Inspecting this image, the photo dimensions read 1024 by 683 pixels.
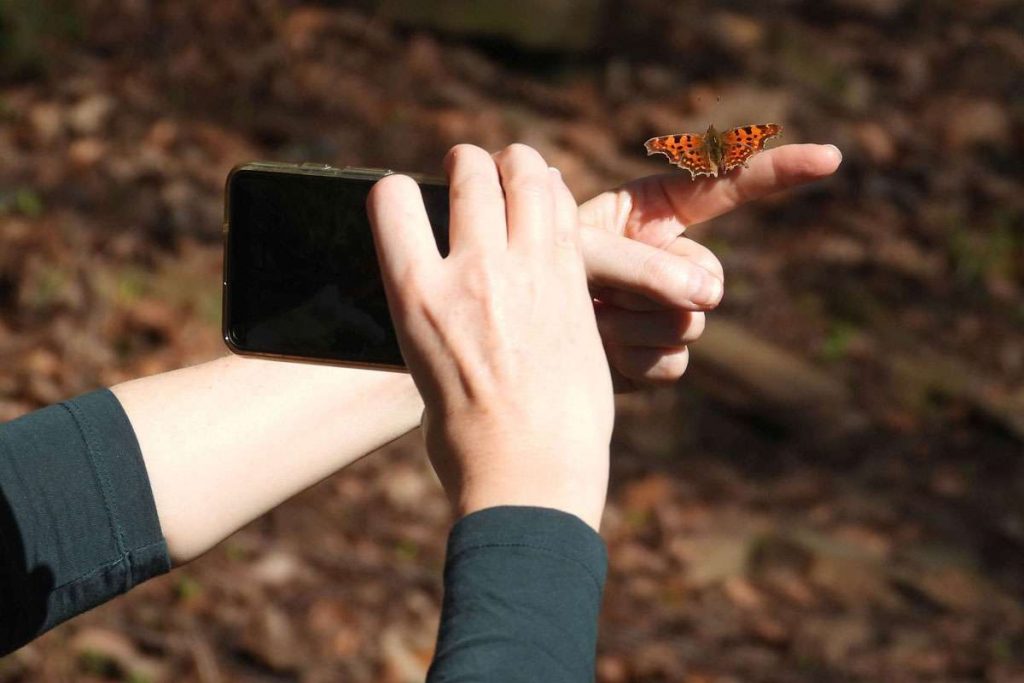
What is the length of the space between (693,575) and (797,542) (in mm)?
422

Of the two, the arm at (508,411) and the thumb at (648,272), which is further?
the thumb at (648,272)

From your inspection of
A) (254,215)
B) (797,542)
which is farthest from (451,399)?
(797,542)

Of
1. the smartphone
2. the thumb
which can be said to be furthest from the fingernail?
the smartphone

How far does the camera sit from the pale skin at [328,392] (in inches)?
56.6

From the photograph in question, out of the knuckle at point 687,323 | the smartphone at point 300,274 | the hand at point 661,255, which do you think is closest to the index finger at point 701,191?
the hand at point 661,255

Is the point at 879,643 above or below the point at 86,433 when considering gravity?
below

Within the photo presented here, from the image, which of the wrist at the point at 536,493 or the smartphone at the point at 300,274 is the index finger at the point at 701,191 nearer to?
the smartphone at the point at 300,274

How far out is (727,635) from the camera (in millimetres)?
3965

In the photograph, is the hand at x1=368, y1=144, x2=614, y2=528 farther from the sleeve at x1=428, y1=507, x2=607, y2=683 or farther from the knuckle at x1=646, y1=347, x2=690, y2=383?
the knuckle at x1=646, y1=347, x2=690, y2=383

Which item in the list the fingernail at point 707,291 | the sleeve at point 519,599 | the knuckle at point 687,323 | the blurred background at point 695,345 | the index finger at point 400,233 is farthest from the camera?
the blurred background at point 695,345

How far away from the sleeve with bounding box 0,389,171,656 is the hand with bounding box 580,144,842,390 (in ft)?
2.17

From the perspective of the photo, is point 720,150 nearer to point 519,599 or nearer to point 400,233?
point 400,233

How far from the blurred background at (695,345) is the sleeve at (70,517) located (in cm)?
181

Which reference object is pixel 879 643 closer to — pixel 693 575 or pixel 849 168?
pixel 693 575
